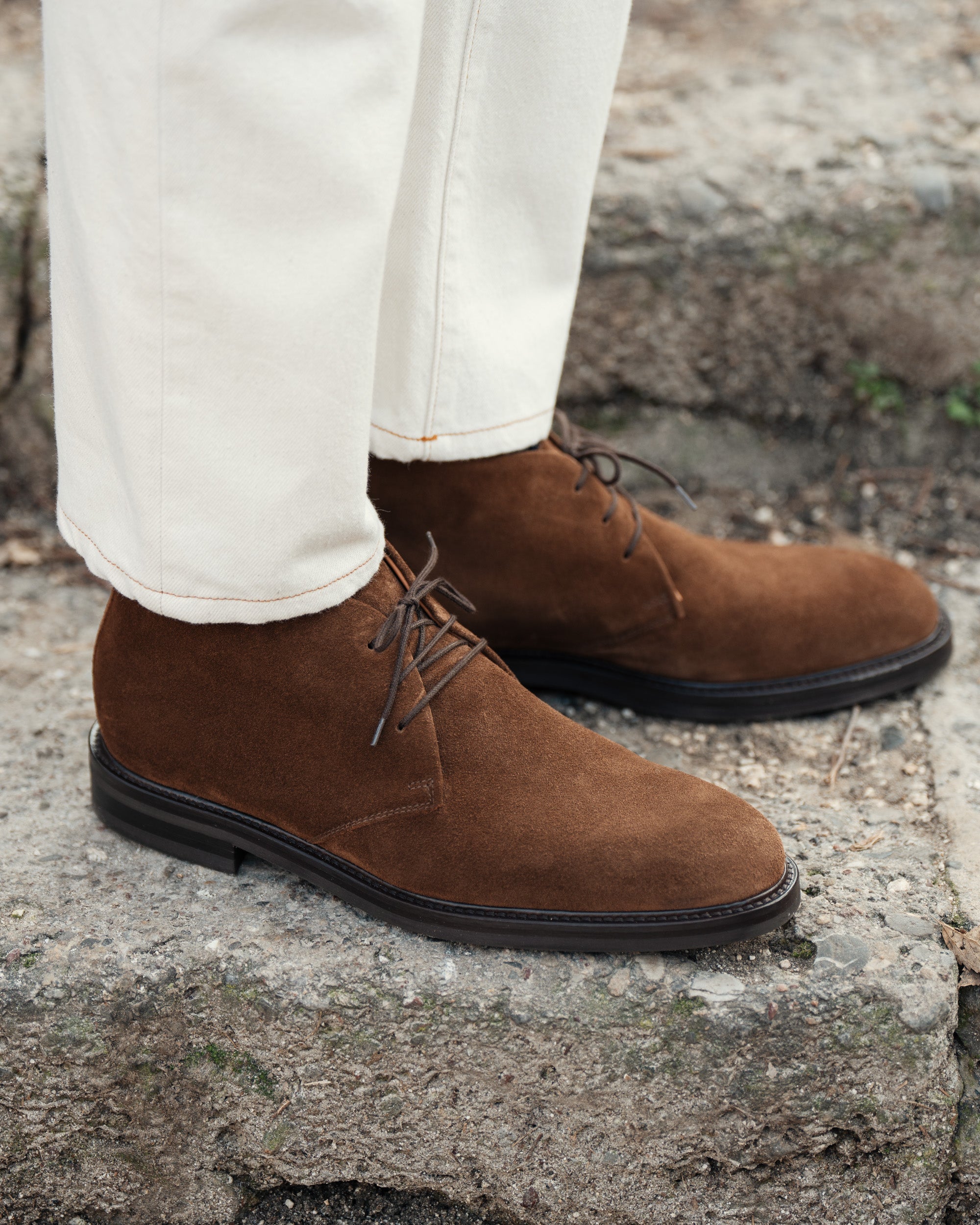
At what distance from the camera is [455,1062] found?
0.98 metres

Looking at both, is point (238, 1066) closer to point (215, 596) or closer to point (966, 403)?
point (215, 596)

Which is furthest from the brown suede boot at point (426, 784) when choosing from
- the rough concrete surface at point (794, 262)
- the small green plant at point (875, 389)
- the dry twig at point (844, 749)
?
the small green plant at point (875, 389)

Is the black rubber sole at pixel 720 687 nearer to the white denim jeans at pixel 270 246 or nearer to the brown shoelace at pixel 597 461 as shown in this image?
the brown shoelace at pixel 597 461

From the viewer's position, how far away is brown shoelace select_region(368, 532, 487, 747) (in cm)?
92

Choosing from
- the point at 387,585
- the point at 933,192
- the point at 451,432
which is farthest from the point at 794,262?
the point at 387,585

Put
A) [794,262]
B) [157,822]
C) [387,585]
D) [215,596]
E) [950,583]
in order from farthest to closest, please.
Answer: [794,262] < [950,583] < [157,822] < [387,585] < [215,596]

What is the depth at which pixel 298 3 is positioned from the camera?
26.2 inches

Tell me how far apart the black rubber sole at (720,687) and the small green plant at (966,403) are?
65 centimetres

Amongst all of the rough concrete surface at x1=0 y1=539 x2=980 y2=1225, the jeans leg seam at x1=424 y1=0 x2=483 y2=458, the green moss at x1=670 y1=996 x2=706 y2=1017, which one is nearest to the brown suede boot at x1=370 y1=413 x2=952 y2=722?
the jeans leg seam at x1=424 y1=0 x2=483 y2=458

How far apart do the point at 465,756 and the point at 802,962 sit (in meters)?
0.39

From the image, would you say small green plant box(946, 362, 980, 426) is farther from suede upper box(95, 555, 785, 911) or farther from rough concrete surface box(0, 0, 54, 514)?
rough concrete surface box(0, 0, 54, 514)

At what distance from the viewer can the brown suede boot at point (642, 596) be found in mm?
1165

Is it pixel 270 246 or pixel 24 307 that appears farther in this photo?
pixel 24 307

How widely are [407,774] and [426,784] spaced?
0.02 metres
